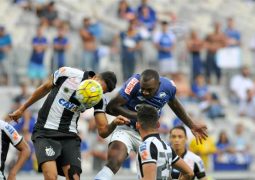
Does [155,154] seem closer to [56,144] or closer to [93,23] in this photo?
[56,144]

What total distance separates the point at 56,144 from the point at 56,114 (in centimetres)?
42

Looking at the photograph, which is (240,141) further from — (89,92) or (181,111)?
(89,92)

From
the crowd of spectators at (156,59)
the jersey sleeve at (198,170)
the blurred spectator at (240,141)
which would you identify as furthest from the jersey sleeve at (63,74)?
the blurred spectator at (240,141)

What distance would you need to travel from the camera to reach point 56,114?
→ 14688mm

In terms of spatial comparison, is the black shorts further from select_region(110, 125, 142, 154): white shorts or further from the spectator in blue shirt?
the spectator in blue shirt

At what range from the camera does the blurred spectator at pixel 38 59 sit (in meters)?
25.9

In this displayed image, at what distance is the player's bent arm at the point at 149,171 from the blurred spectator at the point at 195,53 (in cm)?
1565

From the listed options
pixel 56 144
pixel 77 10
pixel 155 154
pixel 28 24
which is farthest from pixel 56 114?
pixel 77 10

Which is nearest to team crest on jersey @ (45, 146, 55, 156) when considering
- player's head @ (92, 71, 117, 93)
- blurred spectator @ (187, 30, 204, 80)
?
player's head @ (92, 71, 117, 93)

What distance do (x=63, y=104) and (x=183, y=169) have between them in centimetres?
190

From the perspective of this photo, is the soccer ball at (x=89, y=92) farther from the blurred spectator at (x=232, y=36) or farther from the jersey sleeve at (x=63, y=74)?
the blurred spectator at (x=232, y=36)

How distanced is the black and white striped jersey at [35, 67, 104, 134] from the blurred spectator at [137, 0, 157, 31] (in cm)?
1366

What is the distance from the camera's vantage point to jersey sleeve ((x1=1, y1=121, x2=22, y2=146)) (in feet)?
45.7

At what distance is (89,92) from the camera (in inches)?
556
